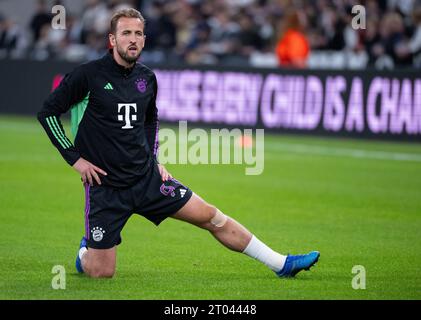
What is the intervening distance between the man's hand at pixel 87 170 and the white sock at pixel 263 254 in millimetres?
1391

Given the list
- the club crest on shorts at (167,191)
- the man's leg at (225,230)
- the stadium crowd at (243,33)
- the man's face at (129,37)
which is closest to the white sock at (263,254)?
the man's leg at (225,230)

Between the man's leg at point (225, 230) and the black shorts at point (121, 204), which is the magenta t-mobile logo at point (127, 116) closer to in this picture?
the black shorts at point (121, 204)

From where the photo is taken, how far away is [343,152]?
63.9 ft

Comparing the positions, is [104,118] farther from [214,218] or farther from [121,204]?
[214,218]

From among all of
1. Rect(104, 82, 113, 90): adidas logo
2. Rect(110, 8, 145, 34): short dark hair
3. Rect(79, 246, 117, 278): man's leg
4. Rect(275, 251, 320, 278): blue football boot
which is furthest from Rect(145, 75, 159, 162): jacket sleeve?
Rect(275, 251, 320, 278): blue football boot

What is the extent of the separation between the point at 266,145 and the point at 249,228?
9.17 metres

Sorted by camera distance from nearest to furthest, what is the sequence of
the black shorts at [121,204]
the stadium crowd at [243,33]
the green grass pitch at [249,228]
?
the green grass pitch at [249,228], the black shorts at [121,204], the stadium crowd at [243,33]

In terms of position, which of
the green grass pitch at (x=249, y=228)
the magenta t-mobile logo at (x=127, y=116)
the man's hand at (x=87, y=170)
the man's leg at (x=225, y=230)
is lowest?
the green grass pitch at (x=249, y=228)

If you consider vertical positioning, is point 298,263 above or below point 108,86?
below

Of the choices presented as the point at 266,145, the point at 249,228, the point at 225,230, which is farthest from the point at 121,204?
the point at 266,145

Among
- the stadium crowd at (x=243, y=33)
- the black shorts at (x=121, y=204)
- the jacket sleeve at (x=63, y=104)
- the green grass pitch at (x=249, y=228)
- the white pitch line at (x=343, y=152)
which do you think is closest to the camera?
the green grass pitch at (x=249, y=228)

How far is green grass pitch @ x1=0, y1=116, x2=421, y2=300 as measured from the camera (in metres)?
8.07

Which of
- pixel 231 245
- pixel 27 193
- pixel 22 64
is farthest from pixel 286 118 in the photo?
pixel 231 245

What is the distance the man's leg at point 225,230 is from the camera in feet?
27.4
